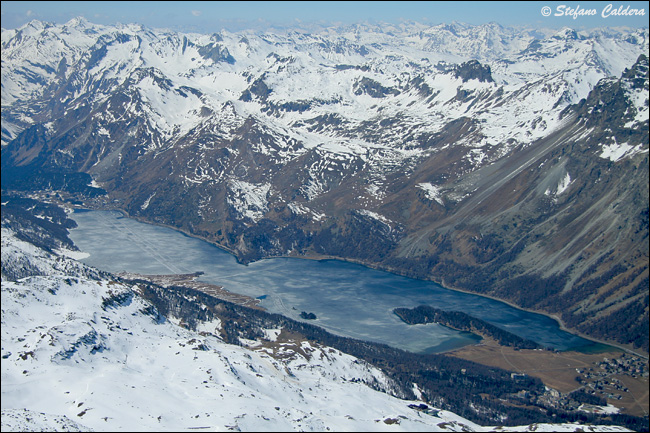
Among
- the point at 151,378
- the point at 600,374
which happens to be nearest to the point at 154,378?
the point at 151,378

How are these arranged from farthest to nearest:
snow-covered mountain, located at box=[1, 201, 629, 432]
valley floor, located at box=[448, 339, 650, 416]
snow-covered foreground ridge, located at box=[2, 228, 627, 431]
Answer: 1. valley floor, located at box=[448, 339, 650, 416]
2. snow-covered mountain, located at box=[1, 201, 629, 432]
3. snow-covered foreground ridge, located at box=[2, 228, 627, 431]

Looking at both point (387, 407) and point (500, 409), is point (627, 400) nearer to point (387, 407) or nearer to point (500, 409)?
point (500, 409)

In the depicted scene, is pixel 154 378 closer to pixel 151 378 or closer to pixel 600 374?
pixel 151 378

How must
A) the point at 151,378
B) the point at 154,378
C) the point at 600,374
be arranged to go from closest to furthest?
the point at 151,378
the point at 154,378
the point at 600,374

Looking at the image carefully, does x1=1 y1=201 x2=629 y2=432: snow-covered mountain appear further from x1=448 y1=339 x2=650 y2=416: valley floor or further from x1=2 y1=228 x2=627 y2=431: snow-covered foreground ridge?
x1=448 y1=339 x2=650 y2=416: valley floor

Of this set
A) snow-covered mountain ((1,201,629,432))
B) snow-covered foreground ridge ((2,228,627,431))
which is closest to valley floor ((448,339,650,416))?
snow-covered foreground ridge ((2,228,627,431))

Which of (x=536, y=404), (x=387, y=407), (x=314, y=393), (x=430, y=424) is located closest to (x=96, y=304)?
(x=314, y=393)
